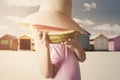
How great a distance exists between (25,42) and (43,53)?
32 cm

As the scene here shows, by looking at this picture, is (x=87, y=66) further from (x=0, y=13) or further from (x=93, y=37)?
(x=0, y=13)

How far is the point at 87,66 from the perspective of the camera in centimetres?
95

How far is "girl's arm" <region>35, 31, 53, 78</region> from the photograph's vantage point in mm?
611

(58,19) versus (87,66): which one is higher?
(58,19)

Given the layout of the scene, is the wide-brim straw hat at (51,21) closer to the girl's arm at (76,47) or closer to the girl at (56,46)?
the girl at (56,46)

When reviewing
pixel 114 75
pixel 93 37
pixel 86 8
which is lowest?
pixel 114 75

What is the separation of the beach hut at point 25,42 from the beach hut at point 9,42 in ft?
0.05

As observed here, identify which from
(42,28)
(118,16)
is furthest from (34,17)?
(118,16)

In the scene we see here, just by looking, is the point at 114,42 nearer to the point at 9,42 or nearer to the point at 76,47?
the point at 76,47

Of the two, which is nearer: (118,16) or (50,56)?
(50,56)

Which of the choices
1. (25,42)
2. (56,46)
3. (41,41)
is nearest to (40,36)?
(41,41)

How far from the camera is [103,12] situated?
37.6 inches

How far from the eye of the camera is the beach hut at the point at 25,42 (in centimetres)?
94

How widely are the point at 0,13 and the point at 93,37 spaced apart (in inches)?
14.6
